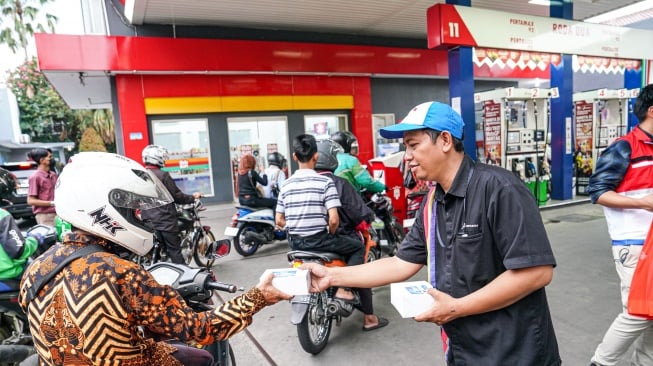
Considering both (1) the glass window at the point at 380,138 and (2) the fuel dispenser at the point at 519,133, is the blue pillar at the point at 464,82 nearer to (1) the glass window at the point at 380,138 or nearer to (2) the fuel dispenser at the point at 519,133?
(2) the fuel dispenser at the point at 519,133

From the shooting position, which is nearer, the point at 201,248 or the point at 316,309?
the point at 316,309

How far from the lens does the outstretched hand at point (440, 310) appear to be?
4.27 feet

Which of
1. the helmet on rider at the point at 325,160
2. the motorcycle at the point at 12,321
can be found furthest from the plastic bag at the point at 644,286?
the motorcycle at the point at 12,321

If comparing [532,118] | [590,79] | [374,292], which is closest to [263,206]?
[374,292]

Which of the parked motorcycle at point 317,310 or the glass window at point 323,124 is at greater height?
the glass window at point 323,124

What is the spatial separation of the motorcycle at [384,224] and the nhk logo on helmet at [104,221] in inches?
161

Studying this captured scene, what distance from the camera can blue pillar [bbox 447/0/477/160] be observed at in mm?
6781

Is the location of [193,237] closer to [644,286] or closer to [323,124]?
[644,286]

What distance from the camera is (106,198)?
1365mm

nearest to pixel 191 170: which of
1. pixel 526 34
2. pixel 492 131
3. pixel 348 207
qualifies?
pixel 492 131

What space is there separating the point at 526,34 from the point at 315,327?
651 cm

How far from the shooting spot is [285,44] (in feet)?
34.2

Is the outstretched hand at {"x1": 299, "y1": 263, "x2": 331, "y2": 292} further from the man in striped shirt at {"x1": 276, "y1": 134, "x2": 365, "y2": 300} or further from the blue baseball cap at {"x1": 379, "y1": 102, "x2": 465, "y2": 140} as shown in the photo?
the man in striped shirt at {"x1": 276, "y1": 134, "x2": 365, "y2": 300}

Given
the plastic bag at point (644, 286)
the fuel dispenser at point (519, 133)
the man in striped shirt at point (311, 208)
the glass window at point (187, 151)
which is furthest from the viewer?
the glass window at point (187, 151)
